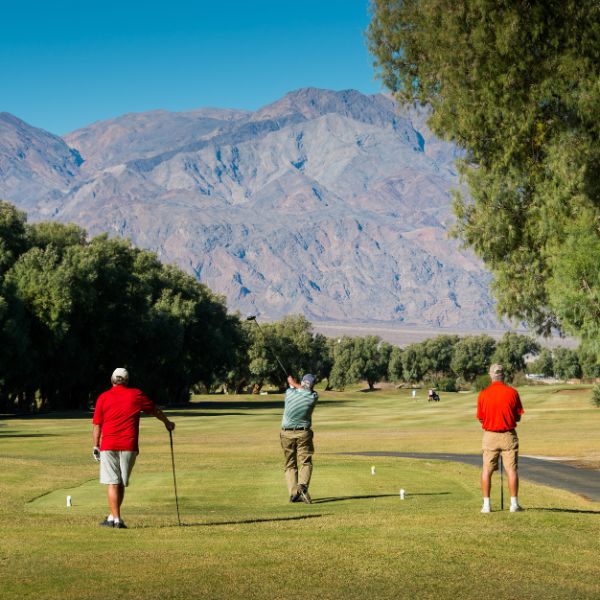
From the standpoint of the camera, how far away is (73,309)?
82.2m

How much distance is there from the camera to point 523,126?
30109mm

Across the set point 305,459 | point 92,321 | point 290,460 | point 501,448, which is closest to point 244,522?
point 305,459

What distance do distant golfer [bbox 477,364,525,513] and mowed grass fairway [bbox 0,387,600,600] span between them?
26.3 inches

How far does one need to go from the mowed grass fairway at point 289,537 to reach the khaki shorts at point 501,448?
803 millimetres

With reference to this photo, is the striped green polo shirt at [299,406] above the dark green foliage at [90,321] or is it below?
below

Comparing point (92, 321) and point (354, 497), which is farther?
point (92, 321)

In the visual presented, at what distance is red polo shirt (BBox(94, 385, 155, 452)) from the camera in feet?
49.0

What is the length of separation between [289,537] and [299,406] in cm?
609

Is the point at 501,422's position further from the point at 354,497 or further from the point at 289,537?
the point at 354,497

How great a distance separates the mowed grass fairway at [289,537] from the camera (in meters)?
11.1

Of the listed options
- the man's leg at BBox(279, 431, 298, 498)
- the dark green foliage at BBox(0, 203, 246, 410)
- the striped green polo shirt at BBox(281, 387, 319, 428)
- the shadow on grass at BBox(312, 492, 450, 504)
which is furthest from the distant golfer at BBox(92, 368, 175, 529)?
the dark green foliage at BBox(0, 203, 246, 410)

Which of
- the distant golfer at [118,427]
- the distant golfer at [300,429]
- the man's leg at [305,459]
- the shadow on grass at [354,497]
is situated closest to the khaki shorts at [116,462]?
the distant golfer at [118,427]

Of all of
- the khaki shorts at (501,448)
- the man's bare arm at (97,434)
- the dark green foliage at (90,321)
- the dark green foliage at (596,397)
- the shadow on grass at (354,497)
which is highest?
the dark green foliage at (90,321)

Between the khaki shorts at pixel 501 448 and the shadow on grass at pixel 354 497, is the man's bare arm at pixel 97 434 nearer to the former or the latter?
the khaki shorts at pixel 501 448
